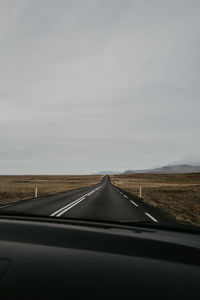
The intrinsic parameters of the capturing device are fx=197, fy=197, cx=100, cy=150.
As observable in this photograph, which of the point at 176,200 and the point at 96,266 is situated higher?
the point at 96,266

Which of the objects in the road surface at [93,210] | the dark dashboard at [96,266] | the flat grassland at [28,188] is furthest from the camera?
the flat grassland at [28,188]

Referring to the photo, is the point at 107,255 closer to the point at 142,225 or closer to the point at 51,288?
the point at 51,288

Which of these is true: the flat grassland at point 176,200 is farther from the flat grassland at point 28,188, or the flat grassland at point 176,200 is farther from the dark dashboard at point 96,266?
the flat grassland at point 28,188

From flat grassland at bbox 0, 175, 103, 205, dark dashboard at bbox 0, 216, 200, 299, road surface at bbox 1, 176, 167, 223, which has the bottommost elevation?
flat grassland at bbox 0, 175, 103, 205

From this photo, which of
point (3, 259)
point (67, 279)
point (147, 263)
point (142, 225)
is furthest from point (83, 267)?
point (142, 225)

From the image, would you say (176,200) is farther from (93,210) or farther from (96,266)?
(96,266)

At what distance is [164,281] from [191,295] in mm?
190

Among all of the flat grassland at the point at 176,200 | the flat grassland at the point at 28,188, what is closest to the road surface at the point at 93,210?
the flat grassland at the point at 176,200

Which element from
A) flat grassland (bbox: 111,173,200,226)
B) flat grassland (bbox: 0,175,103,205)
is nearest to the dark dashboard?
flat grassland (bbox: 111,173,200,226)

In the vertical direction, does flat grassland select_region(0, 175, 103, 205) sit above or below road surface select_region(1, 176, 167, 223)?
below

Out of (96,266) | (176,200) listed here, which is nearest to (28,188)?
(176,200)

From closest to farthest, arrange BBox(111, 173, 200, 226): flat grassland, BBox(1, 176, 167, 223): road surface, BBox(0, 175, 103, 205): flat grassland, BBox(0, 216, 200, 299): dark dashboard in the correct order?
1. BBox(0, 216, 200, 299): dark dashboard
2. BBox(1, 176, 167, 223): road surface
3. BBox(111, 173, 200, 226): flat grassland
4. BBox(0, 175, 103, 205): flat grassland

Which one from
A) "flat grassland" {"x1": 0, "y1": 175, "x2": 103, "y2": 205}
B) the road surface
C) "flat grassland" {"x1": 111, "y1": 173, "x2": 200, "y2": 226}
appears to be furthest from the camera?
"flat grassland" {"x1": 0, "y1": 175, "x2": 103, "y2": 205}

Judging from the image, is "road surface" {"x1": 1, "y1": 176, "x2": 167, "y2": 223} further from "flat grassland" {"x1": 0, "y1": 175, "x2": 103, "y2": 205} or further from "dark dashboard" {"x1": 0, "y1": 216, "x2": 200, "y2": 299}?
"flat grassland" {"x1": 0, "y1": 175, "x2": 103, "y2": 205}
